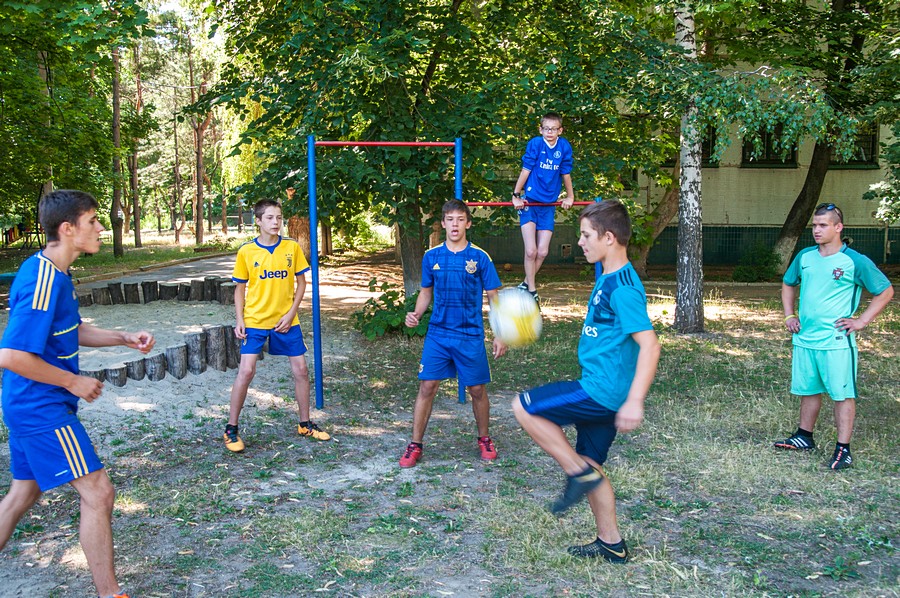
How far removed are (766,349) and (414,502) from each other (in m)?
6.87

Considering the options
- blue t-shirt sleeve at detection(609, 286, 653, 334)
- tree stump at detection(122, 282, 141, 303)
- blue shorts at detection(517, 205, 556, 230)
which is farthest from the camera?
tree stump at detection(122, 282, 141, 303)

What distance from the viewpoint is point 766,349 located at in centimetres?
1009

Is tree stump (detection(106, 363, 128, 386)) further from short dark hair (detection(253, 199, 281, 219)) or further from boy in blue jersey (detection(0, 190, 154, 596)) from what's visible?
boy in blue jersey (detection(0, 190, 154, 596))

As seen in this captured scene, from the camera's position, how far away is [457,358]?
5.64 meters


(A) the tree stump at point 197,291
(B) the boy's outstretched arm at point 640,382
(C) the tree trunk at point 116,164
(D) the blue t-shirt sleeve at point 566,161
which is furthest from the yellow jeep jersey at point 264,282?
(C) the tree trunk at point 116,164

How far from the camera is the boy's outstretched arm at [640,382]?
134 inches

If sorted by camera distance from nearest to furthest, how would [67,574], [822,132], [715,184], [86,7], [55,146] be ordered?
[67,574]
[86,7]
[822,132]
[55,146]
[715,184]

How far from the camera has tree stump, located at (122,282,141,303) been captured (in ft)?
45.2

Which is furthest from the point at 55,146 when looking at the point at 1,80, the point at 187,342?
the point at 187,342

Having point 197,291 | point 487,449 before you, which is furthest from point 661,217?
point 487,449

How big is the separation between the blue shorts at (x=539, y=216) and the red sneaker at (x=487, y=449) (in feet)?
7.96

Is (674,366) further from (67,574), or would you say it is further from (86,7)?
(86,7)

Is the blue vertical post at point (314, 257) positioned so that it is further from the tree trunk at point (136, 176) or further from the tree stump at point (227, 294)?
the tree trunk at point (136, 176)

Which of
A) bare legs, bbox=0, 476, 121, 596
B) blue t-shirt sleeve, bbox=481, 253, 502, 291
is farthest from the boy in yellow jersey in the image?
bare legs, bbox=0, 476, 121, 596
